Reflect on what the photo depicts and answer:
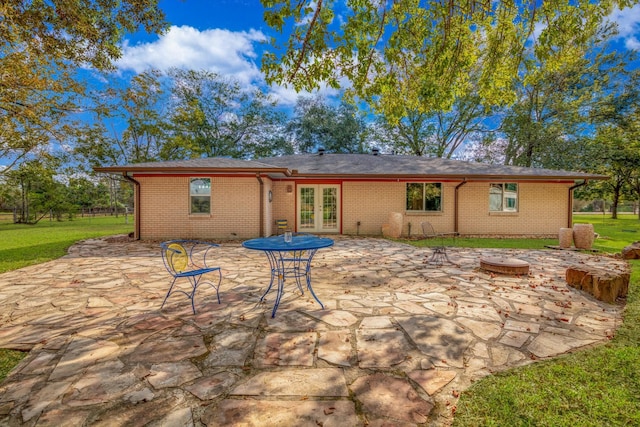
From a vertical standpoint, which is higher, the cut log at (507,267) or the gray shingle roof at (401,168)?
the gray shingle roof at (401,168)

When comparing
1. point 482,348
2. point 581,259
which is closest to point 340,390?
point 482,348

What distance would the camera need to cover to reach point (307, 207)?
39.9ft

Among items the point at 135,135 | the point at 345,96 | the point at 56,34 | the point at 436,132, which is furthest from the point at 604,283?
the point at 135,135

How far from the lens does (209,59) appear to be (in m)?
21.2

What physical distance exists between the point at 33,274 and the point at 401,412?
23.2ft

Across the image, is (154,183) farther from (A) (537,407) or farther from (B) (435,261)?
(A) (537,407)

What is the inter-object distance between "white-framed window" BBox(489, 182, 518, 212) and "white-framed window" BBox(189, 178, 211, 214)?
11.3 metres

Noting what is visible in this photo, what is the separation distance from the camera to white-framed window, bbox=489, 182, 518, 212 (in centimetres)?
1191

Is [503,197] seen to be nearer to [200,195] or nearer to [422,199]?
[422,199]

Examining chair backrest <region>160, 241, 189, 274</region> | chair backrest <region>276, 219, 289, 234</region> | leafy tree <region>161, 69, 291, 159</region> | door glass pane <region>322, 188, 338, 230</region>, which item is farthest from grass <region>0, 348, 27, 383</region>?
leafy tree <region>161, 69, 291, 159</region>

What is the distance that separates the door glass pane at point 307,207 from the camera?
12.2m

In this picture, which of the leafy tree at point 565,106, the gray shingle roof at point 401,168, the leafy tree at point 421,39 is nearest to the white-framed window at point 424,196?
the gray shingle roof at point 401,168

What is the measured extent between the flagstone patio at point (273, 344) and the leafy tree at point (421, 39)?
395 centimetres

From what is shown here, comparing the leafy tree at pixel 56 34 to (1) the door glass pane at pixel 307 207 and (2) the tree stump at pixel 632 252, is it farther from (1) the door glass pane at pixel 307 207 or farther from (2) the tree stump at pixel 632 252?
(2) the tree stump at pixel 632 252
